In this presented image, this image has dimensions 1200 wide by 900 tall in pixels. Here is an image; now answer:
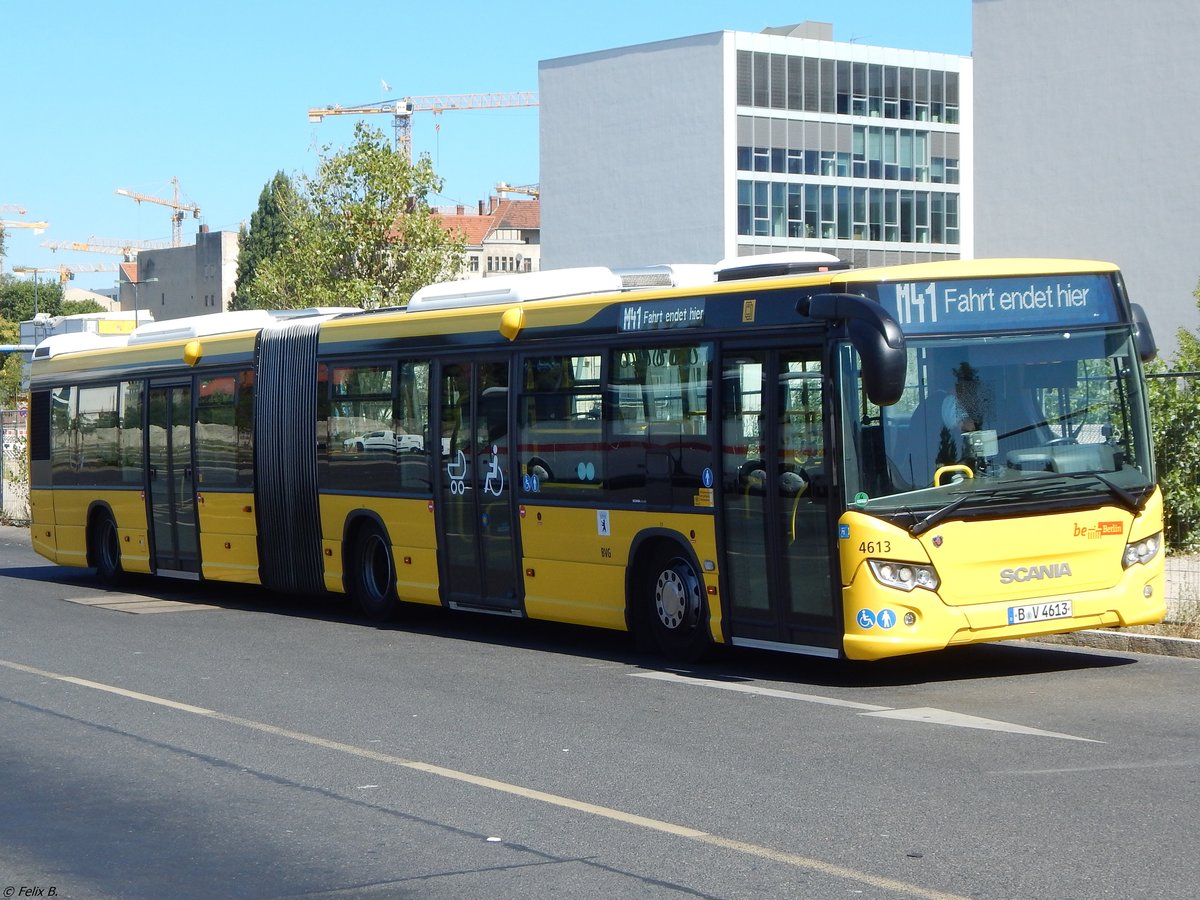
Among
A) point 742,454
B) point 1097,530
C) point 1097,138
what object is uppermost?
point 1097,138

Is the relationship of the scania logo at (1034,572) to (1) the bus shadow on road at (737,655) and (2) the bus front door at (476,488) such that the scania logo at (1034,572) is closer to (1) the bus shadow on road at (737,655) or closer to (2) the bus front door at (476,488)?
(1) the bus shadow on road at (737,655)

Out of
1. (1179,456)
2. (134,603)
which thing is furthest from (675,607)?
(1179,456)

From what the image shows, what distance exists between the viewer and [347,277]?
4556 cm

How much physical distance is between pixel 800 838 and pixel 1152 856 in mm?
1431

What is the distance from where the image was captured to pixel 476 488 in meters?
14.9

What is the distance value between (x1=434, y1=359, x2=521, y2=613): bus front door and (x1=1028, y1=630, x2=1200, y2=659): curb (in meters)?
4.59

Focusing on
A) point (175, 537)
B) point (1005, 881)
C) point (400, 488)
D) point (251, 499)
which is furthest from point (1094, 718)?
point (175, 537)

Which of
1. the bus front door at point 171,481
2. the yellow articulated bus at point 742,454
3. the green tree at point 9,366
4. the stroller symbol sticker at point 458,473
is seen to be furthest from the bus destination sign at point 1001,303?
the green tree at point 9,366

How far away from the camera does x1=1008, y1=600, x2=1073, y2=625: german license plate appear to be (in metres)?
11.2

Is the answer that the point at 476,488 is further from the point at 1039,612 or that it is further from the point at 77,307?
the point at 77,307

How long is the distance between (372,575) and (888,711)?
296 inches

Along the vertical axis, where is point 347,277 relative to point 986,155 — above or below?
below

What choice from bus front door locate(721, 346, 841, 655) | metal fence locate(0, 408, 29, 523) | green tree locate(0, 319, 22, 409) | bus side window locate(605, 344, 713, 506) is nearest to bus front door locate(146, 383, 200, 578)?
bus side window locate(605, 344, 713, 506)

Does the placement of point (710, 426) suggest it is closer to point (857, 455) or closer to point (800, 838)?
point (857, 455)
